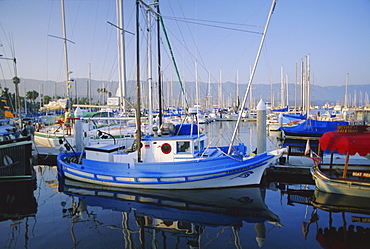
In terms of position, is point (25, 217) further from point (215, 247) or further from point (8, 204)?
point (215, 247)

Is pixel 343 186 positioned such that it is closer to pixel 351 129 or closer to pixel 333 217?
pixel 333 217

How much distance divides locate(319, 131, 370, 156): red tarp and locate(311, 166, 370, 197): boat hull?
1.22m

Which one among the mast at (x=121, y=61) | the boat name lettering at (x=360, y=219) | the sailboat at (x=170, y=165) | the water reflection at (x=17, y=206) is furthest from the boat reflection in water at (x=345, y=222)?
the mast at (x=121, y=61)

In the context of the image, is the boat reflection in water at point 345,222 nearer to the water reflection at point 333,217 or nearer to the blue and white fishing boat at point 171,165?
the water reflection at point 333,217

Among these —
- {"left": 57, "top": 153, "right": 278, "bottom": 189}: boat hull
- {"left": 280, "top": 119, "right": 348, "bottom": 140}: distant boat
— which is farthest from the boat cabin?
{"left": 280, "top": 119, "right": 348, "bottom": 140}: distant boat

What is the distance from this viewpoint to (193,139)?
1195 centimetres

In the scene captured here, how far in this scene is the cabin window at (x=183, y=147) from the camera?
12.1 m

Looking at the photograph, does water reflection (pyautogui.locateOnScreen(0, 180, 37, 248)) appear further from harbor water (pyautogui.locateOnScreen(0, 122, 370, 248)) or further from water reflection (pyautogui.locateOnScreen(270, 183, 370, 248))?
water reflection (pyautogui.locateOnScreen(270, 183, 370, 248))

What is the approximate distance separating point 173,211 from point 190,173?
2.05 meters

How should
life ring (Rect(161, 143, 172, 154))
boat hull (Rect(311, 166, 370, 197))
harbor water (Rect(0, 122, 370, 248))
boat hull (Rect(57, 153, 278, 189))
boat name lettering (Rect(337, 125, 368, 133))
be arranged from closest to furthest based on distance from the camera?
harbor water (Rect(0, 122, 370, 248)), boat hull (Rect(311, 166, 370, 197)), boat hull (Rect(57, 153, 278, 189)), boat name lettering (Rect(337, 125, 368, 133)), life ring (Rect(161, 143, 172, 154))

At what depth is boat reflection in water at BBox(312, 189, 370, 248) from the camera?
7.46 m

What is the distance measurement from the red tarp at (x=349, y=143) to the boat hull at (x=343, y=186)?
122cm

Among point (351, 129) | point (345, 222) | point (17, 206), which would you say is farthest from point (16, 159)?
point (351, 129)

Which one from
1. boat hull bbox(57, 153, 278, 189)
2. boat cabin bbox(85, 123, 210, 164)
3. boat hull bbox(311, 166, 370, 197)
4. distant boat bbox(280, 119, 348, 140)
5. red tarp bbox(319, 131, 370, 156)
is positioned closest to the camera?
red tarp bbox(319, 131, 370, 156)
